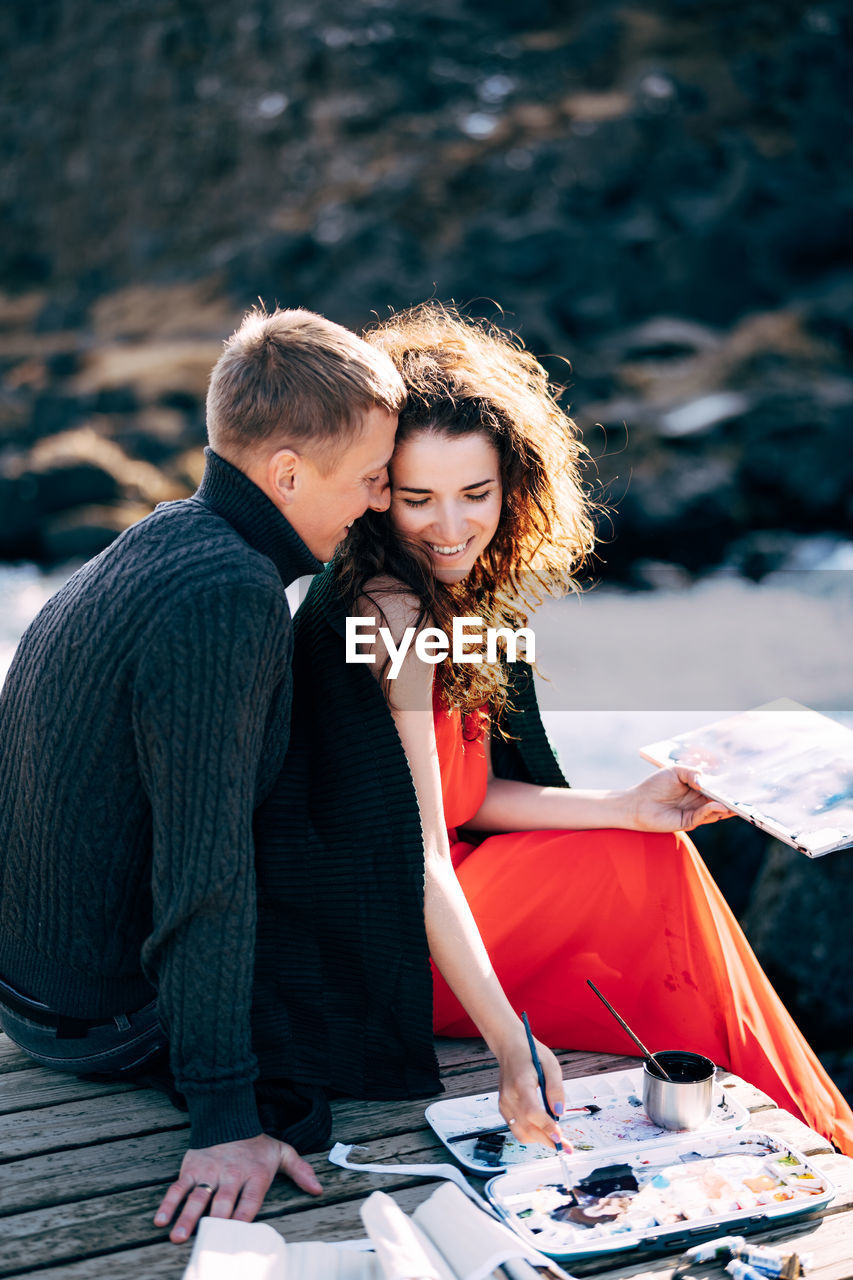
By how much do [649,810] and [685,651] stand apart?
25.4ft

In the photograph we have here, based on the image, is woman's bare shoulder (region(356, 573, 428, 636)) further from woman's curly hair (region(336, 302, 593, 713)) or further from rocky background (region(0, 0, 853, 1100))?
rocky background (region(0, 0, 853, 1100))

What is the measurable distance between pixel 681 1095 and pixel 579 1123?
0.19 meters

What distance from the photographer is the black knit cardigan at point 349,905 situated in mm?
2123

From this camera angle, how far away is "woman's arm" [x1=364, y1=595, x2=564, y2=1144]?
1.90m

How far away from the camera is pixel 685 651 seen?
9.98 m

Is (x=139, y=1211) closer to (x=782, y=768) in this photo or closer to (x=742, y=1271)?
(x=742, y=1271)

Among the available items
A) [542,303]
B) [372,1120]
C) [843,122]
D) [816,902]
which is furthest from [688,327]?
[372,1120]

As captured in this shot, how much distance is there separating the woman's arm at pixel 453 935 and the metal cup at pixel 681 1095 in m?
0.22

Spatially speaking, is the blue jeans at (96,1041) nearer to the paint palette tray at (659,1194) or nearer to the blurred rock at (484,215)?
the paint palette tray at (659,1194)

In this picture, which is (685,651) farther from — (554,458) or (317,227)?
(317,227)

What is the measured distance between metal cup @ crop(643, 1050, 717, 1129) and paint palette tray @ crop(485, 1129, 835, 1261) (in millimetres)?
30

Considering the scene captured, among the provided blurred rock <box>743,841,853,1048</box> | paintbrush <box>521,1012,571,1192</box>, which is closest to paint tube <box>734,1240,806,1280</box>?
paintbrush <box>521,1012,571,1192</box>

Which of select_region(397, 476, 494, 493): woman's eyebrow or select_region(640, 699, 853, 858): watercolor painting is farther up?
select_region(397, 476, 494, 493): woman's eyebrow

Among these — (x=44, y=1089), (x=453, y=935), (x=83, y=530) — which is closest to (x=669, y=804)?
(x=453, y=935)
